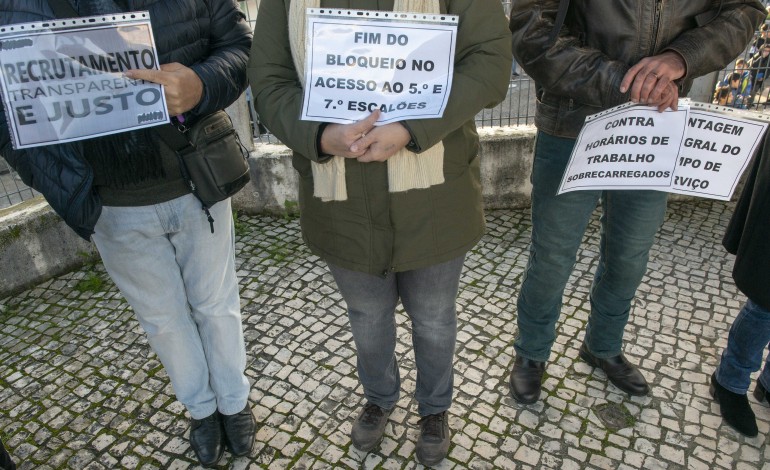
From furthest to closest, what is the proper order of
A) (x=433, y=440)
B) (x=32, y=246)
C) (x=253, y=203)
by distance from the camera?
1. (x=253, y=203)
2. (x=32, y=246)
3. (x=433, y=440)

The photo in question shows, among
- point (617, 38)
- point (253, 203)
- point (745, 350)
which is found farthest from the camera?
point (253, 203)

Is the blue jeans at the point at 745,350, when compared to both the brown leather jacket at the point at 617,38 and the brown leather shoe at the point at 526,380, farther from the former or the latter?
the brown leather jacket at the point at 617,38

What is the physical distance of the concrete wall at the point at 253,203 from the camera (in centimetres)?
420

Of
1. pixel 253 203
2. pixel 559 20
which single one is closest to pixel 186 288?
pixel 559 20

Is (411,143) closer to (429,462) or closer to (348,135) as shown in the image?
(348,135)

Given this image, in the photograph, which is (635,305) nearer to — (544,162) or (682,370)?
(682,370)

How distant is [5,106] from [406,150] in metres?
1.32

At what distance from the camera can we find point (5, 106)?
1.94 metres

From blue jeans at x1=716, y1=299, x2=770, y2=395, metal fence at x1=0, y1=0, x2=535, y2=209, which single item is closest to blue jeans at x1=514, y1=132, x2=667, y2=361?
blue jeans at x1=716, y1=299, x2=770, y2=395

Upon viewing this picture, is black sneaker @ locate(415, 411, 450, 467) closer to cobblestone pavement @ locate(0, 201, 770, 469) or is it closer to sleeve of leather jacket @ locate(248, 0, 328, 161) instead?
cobblestone pavement @ locate(0, 201, 770, 469)

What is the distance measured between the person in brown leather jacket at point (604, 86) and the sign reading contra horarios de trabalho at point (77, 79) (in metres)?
1.43

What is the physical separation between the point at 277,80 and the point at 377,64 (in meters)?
0.37

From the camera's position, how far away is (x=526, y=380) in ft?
9.90

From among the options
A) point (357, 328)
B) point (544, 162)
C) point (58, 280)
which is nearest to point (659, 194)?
point (544, 162)
